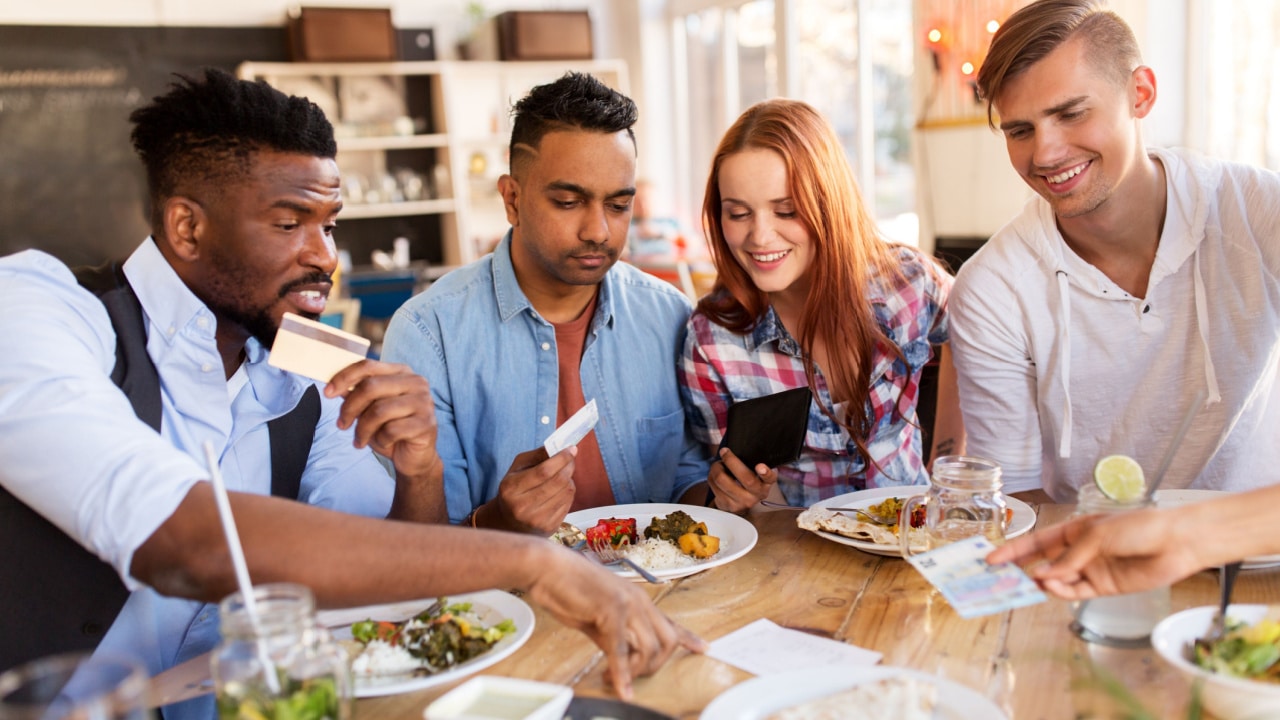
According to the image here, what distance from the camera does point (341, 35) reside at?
6.37 m

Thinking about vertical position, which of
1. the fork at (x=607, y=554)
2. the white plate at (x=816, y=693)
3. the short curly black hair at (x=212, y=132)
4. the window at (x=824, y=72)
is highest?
the window at (x=824, y=72)

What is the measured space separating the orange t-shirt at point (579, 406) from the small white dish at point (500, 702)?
1.21m

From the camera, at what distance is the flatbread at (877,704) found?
1040 millimetres

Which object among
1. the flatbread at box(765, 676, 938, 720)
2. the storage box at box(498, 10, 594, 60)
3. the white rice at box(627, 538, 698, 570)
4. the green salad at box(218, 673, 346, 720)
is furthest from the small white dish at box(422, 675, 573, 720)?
the storage box at box(498, 10, 594, 60)

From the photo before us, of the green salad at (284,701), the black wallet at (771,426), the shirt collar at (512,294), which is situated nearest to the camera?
the green salad at (284,701)

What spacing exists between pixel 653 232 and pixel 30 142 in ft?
12.7

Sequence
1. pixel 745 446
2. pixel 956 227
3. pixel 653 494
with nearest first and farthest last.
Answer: pixel 745 446 → pixel 653 494 → pixel 956 227

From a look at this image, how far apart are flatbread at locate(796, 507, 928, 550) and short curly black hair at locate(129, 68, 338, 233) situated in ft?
3.35

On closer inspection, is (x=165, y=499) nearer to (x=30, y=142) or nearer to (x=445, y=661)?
(x=445, y=661)

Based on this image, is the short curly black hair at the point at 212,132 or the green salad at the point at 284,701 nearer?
the green salad at the point at 284,701

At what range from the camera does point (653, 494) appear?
238 centimetres

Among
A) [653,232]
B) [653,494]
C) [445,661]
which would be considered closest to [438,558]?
[445,661]

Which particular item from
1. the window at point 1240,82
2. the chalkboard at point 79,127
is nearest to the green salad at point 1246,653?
the window at point 1240,82

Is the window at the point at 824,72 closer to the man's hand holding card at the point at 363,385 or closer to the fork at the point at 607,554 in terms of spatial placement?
the fork at the point at 607,554
